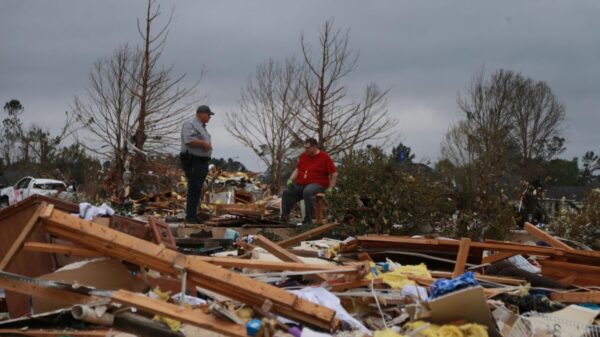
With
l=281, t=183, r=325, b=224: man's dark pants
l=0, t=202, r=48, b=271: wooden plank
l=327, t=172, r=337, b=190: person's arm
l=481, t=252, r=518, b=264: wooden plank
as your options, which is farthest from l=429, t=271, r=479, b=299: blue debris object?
l=281, t=183, r=325, b=224: man's dark pants

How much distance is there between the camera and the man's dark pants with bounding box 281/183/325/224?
1077cm

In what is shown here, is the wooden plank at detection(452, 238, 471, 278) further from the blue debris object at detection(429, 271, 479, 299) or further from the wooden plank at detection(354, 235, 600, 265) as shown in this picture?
the blue debris object at detection(429, 271, 479, 299)

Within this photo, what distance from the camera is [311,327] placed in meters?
4.36

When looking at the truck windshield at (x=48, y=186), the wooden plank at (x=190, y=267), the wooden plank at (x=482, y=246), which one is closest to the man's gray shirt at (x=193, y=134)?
the wooden plank at (x=482, y=246)

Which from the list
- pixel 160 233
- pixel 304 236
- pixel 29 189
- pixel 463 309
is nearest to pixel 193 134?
pixel 304 236

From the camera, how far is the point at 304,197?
1087cm

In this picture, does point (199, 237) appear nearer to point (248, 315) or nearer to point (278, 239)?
point (278, 239)

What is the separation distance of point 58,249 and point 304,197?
6083mm

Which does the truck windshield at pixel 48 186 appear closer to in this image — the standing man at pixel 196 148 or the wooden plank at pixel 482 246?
the standing man at pixel 196 148

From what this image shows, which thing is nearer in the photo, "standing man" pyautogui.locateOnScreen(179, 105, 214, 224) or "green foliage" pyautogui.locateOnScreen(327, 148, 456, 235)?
"standing man" pyautogui.locateOnScreen(179, 105, 214, 224)

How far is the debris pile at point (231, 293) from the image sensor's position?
4.26 m

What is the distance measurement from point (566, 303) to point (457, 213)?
18.5 ft

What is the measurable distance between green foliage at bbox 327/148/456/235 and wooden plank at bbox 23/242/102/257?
553 centimetres

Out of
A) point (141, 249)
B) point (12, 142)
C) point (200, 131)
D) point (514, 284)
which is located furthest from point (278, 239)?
point (12, 142)
